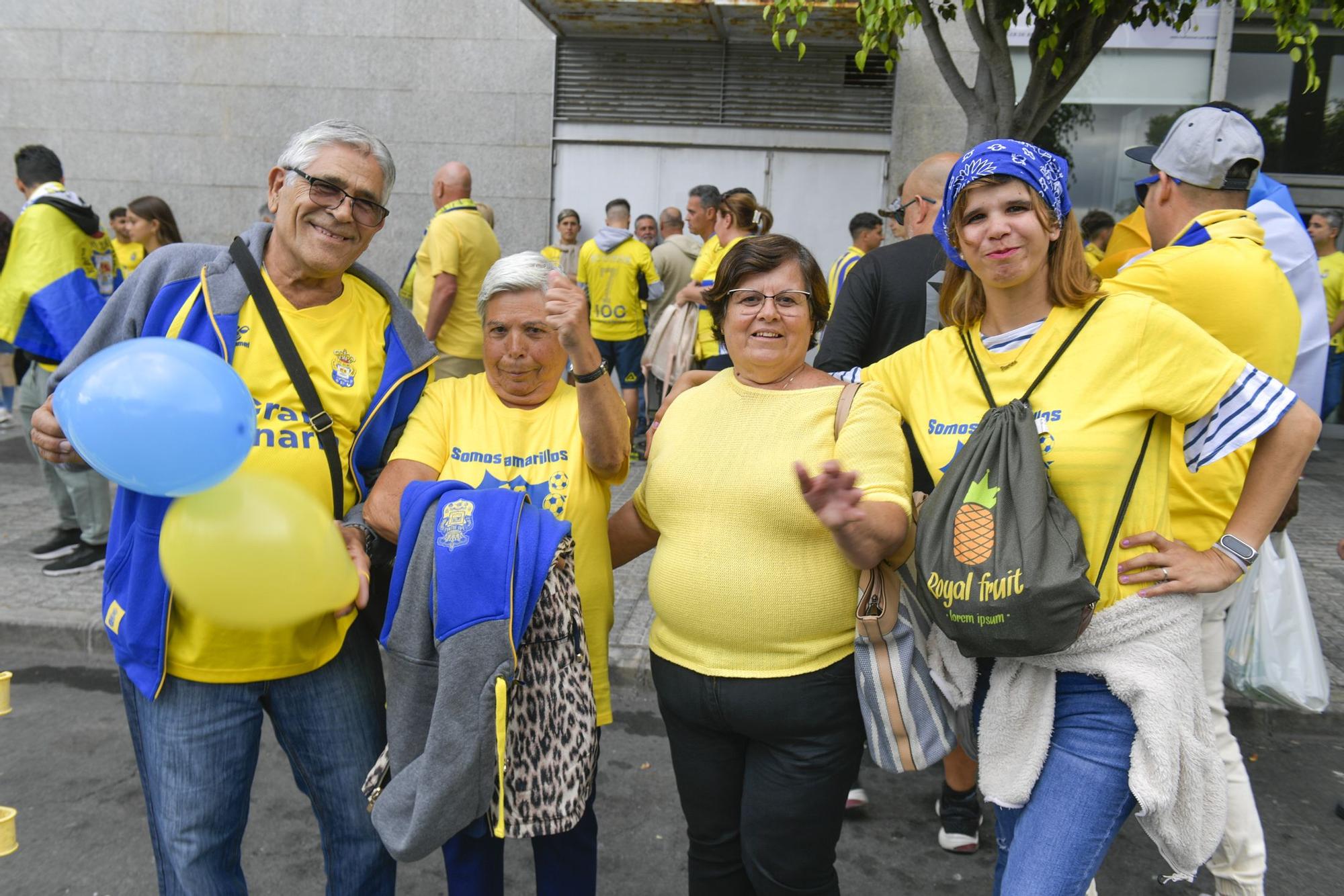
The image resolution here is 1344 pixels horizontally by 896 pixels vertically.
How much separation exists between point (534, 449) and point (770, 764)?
37.6 inches

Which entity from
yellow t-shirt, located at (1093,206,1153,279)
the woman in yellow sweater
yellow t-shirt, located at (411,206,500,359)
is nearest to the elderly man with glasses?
the woman in yellow sweater

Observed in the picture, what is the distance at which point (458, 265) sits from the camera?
6227 millimetres

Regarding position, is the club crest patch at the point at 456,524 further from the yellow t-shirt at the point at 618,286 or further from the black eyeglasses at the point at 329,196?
the yellow t-shirt at the point at 618,286

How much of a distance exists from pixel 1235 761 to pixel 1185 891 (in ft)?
2.43

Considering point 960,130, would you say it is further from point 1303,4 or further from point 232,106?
point 232,106

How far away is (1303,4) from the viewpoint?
537 cm

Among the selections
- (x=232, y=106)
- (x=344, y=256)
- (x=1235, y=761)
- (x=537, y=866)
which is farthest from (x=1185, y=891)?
(x=232, y=106)

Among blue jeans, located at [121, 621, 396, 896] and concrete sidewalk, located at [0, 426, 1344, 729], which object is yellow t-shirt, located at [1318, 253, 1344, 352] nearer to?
concrete sidewalk, located at [0, 426, 1344, 729]

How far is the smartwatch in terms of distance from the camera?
224cm

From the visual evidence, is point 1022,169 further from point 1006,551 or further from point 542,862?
point 542,862

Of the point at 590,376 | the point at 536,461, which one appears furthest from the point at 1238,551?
the point at 536,461

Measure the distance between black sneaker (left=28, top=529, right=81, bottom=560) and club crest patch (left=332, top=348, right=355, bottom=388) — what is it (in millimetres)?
4829

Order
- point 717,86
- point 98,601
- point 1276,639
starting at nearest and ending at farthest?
point 1276,639 < point 98,601 < point 717,86

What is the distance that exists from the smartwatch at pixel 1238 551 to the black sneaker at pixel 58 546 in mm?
6286
